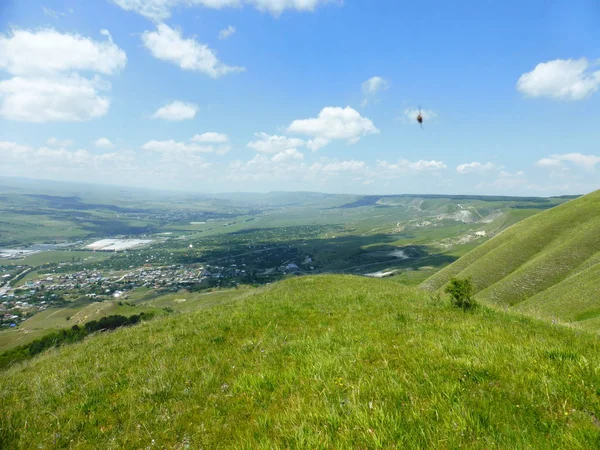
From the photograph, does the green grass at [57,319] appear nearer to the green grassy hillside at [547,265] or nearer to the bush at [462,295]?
the bush at [462,295]

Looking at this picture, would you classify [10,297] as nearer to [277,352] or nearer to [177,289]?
[177,289]

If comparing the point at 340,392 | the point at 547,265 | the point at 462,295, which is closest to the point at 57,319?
the point at 462,295

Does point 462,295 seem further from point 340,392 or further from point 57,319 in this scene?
point 57,319

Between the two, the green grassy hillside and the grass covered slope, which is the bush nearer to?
the grass covered slope

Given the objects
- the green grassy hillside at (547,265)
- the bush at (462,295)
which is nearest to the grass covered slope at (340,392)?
the bush at (462,295)

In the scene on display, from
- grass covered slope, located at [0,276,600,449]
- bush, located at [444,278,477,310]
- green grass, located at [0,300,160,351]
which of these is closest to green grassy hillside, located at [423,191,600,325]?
bush, located at [444,278,477,310]
